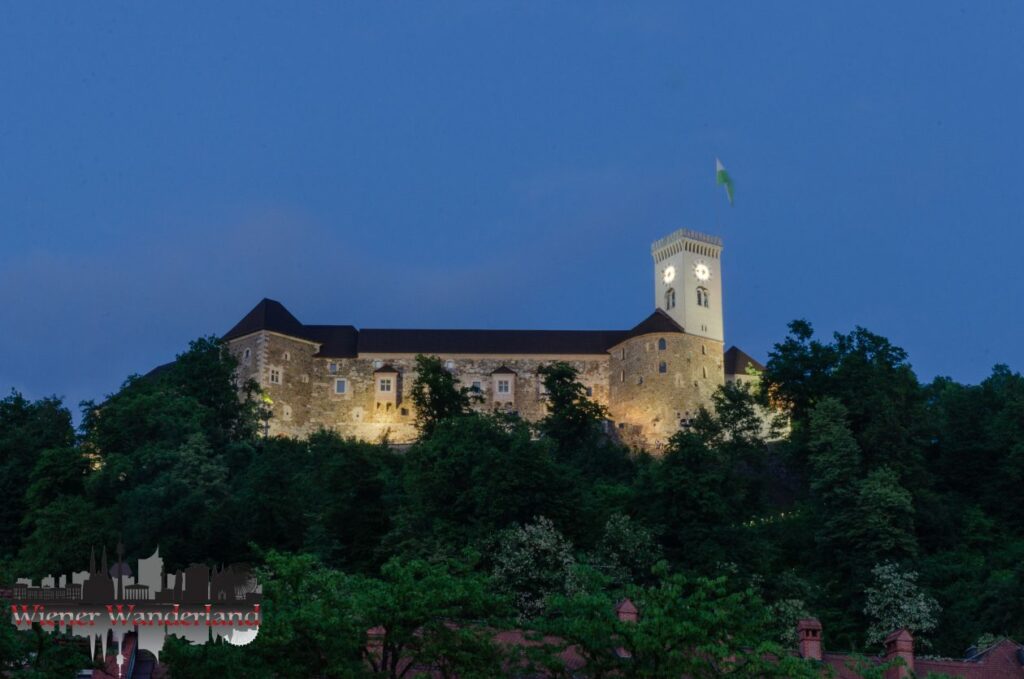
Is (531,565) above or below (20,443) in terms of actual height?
below

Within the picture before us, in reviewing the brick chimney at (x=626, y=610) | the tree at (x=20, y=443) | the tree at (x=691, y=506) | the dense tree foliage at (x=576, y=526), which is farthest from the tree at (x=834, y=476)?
the tree at (x=20, y=443)

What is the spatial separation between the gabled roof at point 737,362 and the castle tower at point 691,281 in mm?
2403

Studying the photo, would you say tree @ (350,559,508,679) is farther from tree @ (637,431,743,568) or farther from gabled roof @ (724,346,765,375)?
gabled roof @ (724,346,765,375)

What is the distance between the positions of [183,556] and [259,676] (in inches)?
1116

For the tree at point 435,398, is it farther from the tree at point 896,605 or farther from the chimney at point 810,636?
the chimney at point 810,636

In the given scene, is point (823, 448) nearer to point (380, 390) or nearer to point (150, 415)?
point (150, 415)

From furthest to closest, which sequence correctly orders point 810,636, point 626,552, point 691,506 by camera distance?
1. point 691,506
2. point 626,552
3. point 810,636

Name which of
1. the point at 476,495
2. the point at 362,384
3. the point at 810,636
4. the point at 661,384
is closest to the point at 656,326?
the point at 661,384

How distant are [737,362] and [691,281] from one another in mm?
6813

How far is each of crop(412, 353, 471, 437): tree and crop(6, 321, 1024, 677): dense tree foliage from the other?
852cm

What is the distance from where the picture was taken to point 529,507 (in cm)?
4494

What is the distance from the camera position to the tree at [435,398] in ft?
264

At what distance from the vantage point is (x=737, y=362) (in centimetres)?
9306

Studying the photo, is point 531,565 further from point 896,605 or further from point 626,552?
point 896,605
